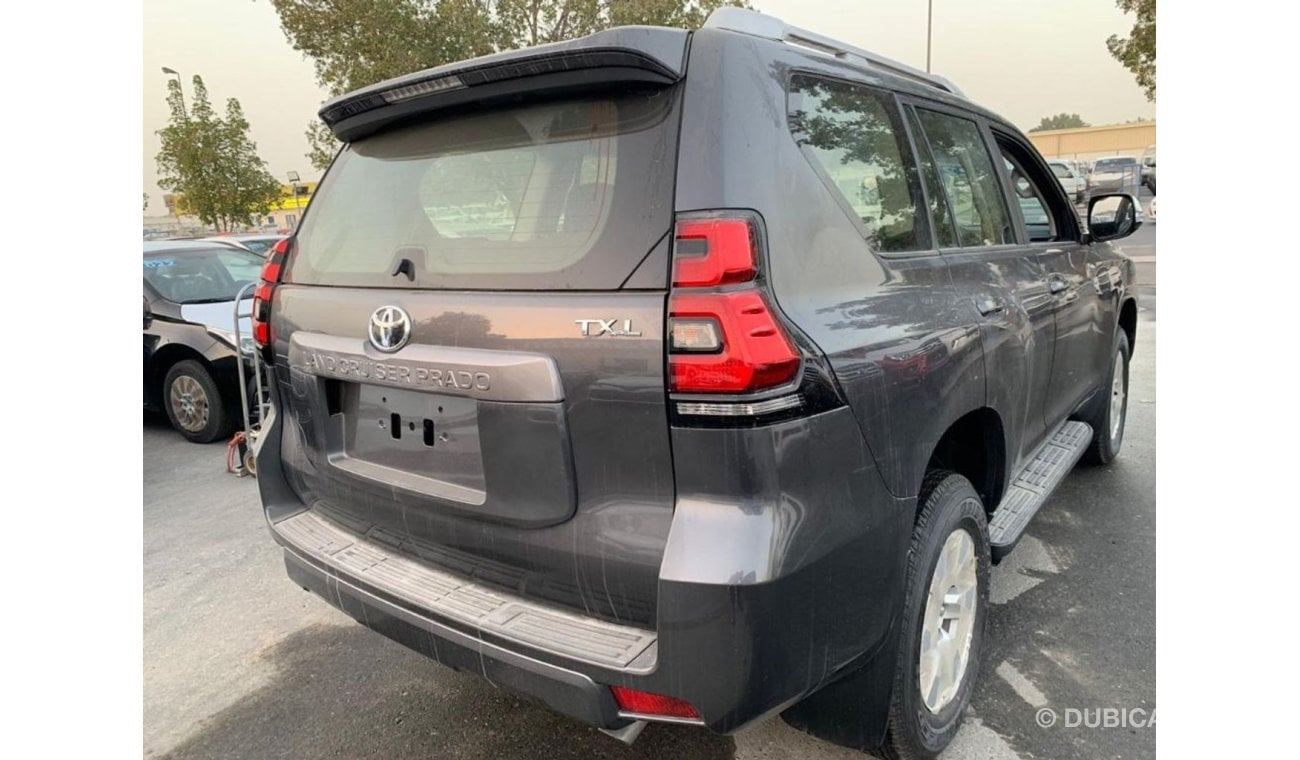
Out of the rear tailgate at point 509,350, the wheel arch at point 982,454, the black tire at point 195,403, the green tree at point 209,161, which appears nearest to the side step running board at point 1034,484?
the wheel arch at point 982,454

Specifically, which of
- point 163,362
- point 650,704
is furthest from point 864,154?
point 163,362

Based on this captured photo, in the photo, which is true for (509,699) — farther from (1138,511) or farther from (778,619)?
(1138,511)

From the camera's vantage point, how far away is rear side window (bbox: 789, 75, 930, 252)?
2012 millimetres

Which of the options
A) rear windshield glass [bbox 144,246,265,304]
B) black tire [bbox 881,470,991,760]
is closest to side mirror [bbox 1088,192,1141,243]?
black tire [bbox 881,470,991,760]

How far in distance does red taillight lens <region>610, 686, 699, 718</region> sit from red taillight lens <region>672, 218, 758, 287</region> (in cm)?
88

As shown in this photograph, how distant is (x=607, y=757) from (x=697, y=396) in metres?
1.41

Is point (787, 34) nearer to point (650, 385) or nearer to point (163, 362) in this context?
point (650, 385)

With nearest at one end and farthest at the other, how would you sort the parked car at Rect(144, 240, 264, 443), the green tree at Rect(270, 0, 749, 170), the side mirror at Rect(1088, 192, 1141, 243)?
the side mirror at Rect(1088, 192, 1141, 243) → the parked car at Rect(144, 240, 264, 443) → the green tree at Rect(270, 0, 749, 170)

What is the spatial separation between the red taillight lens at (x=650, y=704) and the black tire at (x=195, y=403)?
5.63 m

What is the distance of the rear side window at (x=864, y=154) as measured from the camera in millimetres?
2012

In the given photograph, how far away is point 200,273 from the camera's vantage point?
719cm

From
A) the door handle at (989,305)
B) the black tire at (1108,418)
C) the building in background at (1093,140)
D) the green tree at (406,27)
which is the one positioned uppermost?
the building in background at (1093,140)

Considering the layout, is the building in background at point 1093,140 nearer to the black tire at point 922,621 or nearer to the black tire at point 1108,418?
the black tire at point 1108,418

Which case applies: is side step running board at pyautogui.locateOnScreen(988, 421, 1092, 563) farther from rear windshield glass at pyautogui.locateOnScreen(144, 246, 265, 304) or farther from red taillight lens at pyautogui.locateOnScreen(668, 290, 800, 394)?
rear windshield glass at pyautogui.locateOnScreen(144, 246, 265, 304)
